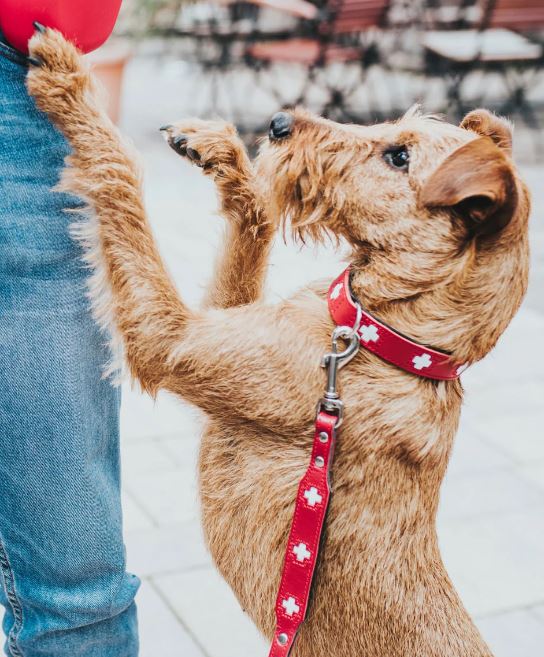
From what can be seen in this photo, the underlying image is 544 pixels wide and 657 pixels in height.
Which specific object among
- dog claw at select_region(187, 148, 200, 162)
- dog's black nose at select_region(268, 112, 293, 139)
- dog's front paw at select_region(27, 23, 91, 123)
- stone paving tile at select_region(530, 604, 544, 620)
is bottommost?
stone paving tile at select_region(530, 604, 544, 620)

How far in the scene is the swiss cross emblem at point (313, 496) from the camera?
76.9 inches

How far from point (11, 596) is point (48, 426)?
43 cm

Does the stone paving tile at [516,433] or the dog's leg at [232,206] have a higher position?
the dog's leg at [232,206]

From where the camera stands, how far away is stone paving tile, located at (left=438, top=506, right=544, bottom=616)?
3396mm

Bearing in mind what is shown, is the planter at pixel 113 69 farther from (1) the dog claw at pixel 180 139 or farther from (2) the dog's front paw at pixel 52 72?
(2) the dog's front paw at pixel 52 72

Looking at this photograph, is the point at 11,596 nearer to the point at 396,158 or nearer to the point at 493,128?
the point at 396,158

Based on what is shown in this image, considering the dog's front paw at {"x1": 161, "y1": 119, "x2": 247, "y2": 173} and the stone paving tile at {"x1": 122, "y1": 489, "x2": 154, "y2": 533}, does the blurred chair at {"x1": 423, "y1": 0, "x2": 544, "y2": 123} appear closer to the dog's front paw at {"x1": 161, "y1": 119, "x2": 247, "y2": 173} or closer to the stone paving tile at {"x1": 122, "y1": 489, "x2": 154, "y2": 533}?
the stone paving tile at {"x1": 122, "y1": 489, "x2": 154, "y2": 533}

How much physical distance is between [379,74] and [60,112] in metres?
13.4

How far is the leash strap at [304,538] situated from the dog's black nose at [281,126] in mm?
657

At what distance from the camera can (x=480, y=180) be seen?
6.27ft

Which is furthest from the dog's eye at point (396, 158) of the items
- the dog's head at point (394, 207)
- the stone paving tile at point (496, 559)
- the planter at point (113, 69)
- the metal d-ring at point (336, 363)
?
the planter at point (113, 69)

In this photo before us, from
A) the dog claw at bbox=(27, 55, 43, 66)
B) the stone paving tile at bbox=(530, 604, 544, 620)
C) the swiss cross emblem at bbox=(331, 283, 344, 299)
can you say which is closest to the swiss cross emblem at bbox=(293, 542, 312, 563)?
the swiss cross emblem at bbox=(331, 283, 344, 299)

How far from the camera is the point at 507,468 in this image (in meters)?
4.25

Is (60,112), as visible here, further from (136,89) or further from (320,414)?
(136,89)
